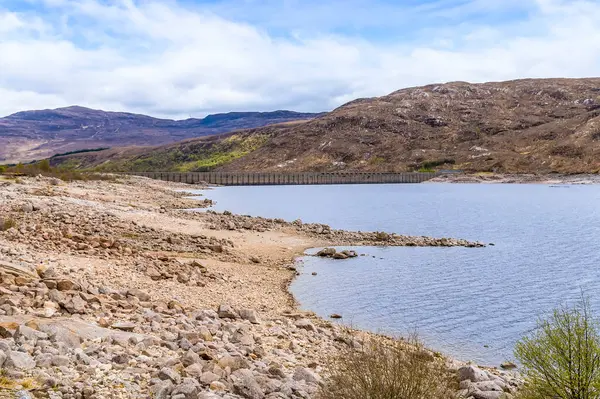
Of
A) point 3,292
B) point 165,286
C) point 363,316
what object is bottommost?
point 363,316

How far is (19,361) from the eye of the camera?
27.5ft

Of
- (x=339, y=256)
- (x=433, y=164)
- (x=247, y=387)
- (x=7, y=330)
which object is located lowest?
(x=339, y=256)

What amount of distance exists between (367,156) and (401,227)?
14610 cm

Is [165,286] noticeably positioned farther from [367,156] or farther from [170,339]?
[367,156]

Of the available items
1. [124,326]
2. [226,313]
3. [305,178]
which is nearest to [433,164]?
[305,178]

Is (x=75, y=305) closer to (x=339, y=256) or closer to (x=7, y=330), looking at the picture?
(x=7, y=330)

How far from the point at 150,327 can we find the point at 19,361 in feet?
12.6

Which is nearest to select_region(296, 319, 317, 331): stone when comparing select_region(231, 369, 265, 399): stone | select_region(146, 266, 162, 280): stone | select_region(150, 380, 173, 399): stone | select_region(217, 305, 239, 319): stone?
select_region(217, 305, 239, 319): stone

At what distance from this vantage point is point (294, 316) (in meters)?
17.7

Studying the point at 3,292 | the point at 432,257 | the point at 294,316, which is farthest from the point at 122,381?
the point at 432,257

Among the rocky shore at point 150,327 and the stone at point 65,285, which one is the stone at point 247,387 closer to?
the rocky shore at point 150,327

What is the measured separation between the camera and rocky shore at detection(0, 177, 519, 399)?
8664 millimetres

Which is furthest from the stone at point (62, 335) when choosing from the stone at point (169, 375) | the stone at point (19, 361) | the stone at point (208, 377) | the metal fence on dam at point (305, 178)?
the metal fence on dam at point (305, 178)

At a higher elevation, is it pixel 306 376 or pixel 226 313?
pixel 306 376
